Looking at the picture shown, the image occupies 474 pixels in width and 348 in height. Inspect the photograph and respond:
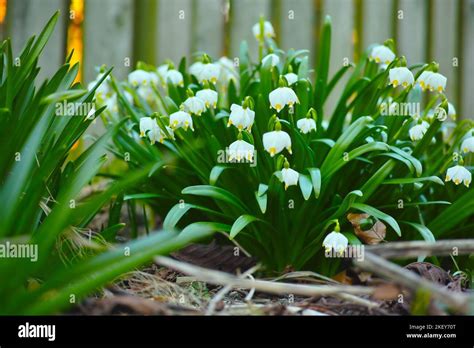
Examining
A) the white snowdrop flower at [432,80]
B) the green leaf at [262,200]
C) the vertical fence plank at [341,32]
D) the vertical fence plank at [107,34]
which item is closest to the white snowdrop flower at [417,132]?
the white snowdrop flower at [432,80]

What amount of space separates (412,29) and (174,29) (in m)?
1.31

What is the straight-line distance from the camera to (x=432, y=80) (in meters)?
2.19

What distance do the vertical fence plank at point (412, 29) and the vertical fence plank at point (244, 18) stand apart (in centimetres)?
76

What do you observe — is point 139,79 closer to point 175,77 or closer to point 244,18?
point 175,77

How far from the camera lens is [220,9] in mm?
3439

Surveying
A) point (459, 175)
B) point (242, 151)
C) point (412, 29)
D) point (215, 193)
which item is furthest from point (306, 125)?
point (412, 29)

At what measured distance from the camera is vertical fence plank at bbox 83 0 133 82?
11.0ft

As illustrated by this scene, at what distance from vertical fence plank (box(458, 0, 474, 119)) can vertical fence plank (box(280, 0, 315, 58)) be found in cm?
87

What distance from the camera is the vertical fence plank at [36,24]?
10.8 ft

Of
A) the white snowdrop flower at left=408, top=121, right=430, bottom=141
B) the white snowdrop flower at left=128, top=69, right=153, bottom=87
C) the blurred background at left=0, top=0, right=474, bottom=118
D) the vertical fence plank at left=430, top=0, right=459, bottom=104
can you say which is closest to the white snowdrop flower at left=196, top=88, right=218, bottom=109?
the white snowdrop flower at left=128, top=69, right=153, bottom=87

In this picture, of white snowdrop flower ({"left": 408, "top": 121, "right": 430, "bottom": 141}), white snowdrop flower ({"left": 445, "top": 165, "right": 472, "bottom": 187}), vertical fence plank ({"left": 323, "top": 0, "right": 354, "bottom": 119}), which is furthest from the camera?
vertical fence plank ({"left": 323, "top": 0, "right": 354, "bottom": 119})

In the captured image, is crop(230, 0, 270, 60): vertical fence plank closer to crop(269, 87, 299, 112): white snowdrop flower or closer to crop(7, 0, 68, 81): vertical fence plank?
crop(7, 0, 68, 81): vertical fence plank
